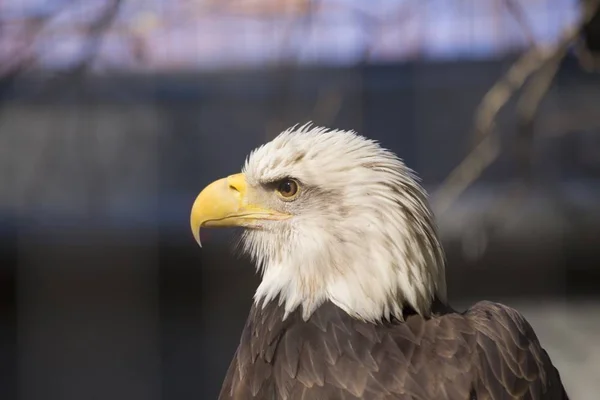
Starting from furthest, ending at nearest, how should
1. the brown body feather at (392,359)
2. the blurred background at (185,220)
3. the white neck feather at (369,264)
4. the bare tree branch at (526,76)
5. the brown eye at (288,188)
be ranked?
1. the blurred background at (185,220)
2. the bare tree branch at (526,76)
3. the brown eye at (288,188)
4. the white neck feather at (369,264)
5. the brown body feather at (392,359)

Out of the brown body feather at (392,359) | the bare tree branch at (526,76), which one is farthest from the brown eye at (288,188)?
the bare tree branch at (526,76)

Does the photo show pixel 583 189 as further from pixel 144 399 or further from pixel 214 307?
pixel 144 399

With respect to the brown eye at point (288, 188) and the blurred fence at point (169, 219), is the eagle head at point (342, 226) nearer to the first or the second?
the brown eye at point (288, 188)

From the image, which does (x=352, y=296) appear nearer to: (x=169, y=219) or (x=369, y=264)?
(x=369, y=264)

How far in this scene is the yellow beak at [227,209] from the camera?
5.37ft

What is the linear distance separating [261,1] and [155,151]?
44.0 inches

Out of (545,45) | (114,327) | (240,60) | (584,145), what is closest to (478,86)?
(584,145)

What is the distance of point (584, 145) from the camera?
12.6 ft

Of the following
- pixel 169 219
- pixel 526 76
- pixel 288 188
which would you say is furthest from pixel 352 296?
pixel 169 219

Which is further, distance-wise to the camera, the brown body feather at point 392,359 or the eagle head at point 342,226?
the eagle head at point 342,226

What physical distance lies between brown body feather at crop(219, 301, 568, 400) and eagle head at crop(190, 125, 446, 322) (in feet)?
0.13

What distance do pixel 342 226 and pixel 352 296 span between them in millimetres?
121

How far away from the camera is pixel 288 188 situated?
5.31ft

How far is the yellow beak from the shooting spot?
1.64m
